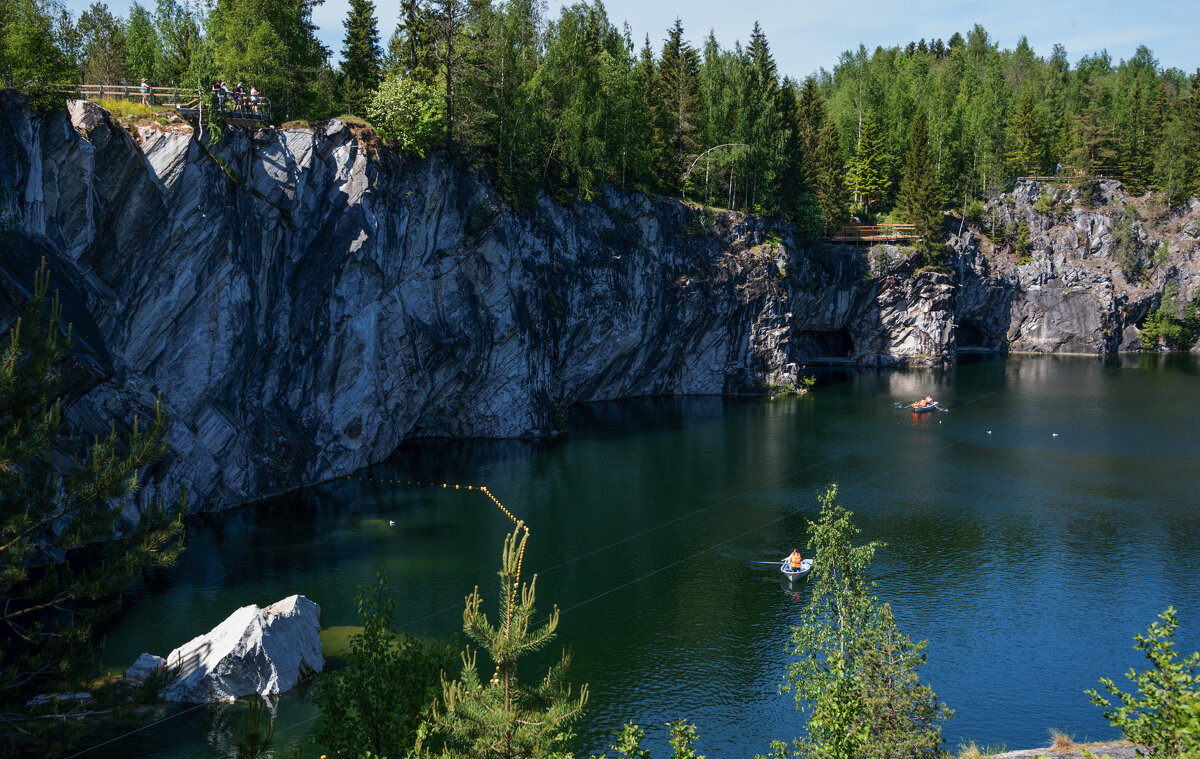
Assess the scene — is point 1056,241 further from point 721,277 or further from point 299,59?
point 299,59

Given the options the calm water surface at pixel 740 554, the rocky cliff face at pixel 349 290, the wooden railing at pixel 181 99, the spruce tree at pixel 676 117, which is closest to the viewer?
the calm water surface at pixel 740 554

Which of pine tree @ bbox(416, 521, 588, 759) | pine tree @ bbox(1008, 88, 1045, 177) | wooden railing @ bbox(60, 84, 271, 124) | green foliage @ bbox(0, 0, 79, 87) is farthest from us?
pine tree @ bbox(1008, 88, 1045, 177)

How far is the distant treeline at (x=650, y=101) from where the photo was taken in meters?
54.9

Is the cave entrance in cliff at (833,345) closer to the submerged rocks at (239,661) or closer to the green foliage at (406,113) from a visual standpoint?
the green foliage at (406,113)

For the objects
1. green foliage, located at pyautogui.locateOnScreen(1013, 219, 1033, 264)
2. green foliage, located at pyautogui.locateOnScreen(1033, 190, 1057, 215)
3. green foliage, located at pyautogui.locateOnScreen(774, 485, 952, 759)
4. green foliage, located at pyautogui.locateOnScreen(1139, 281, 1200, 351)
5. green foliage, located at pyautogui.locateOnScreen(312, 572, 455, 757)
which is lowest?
green foliage, located at pyautogui.locateOnScreen(774, 485, 952, 759)

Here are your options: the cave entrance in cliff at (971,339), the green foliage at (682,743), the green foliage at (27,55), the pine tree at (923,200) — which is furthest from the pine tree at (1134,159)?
the green foliage at (682,743)

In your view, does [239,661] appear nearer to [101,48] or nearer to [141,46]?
[101,48]

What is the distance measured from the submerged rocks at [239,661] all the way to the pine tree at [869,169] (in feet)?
306

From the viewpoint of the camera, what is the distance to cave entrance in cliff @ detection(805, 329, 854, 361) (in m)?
109

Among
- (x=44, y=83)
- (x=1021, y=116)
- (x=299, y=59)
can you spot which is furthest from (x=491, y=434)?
(x=1021, y=116)

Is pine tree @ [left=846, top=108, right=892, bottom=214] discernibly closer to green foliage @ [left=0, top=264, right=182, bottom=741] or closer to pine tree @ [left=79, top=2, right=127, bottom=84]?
pine tree @ [left=79, top=2, right=127, bottom=84]

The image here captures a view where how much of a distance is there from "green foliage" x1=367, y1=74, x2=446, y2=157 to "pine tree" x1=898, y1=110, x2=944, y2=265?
2557 inches

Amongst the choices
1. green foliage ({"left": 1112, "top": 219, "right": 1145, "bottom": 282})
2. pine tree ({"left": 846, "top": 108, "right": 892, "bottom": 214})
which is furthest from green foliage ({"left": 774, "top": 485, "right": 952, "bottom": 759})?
green foliage ({"left": 1112, "top": 219, "right": 1145, "bottom": 282})

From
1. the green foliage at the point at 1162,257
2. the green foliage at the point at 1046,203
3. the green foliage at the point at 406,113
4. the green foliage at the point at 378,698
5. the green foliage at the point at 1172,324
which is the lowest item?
the green foliage at the point at 378,698
